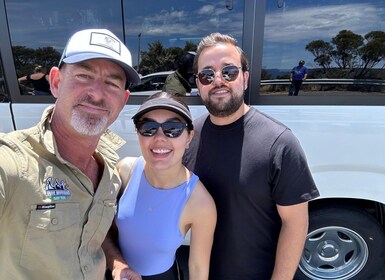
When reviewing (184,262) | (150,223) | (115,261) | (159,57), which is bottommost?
(184,262)

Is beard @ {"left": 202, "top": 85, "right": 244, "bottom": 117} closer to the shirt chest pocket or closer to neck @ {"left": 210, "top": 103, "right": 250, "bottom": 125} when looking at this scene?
neck @ {"left": 210, "top": 103, "right": 250, "bottom": 125}

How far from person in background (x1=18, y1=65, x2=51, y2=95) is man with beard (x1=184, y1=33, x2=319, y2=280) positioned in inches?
52.9

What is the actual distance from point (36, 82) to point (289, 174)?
77.6 inches

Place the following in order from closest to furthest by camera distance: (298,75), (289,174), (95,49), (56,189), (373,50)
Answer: (56,189) < (95,49) < (289,174) < (373,50) < (298,75)

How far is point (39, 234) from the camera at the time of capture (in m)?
1.08

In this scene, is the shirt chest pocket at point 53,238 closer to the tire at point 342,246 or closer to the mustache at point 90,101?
the mustache at point 90,101

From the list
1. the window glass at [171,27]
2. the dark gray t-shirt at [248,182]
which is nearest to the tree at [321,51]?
the window glass at [171,27]

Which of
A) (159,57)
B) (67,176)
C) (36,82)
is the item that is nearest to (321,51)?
(159,57)

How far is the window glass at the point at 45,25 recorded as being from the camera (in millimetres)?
2232

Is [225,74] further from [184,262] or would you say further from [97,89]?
[184,262]

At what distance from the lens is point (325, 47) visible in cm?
209

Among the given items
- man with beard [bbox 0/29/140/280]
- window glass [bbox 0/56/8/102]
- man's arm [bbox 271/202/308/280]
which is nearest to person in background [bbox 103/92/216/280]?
man with beard [bbox 0/29/140/280]

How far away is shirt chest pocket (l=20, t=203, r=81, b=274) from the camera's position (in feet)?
3.52

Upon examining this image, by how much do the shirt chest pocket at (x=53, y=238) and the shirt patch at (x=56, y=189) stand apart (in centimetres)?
3
